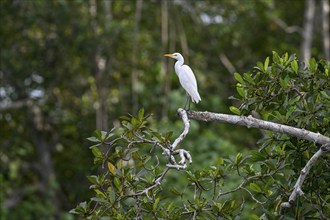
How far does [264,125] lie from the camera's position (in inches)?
144

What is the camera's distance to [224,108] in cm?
1010

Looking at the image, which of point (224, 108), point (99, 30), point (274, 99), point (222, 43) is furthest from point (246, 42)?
point (274, 99)

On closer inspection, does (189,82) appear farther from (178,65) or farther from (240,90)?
(240,90)

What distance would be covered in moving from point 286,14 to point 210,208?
328 inches

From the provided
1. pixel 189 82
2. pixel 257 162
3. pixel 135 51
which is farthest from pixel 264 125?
pixel 135 51

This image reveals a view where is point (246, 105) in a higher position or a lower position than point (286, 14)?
higher

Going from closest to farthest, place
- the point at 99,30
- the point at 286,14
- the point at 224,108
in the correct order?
the point at 99,30, the point at 224,108, the point at 286,14

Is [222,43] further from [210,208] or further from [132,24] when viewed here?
[210,208]

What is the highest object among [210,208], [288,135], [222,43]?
[288,135]

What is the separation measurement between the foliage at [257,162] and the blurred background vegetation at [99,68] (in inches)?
180

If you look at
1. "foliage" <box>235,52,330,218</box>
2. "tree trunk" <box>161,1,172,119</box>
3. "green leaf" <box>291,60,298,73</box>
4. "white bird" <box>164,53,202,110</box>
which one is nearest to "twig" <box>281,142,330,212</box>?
"foliage" <box>235,52,330,218</box>

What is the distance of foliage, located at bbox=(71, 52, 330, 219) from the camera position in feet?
11.9

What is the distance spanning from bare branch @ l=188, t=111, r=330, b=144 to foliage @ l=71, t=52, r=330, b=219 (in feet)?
0.33

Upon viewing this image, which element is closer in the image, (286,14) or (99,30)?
(99,30)
